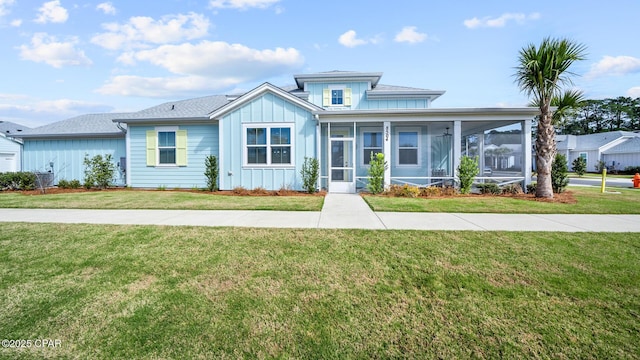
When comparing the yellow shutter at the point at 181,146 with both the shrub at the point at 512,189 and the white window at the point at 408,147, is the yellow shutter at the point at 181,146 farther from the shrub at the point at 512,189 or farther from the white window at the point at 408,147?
the shrub at the point at 512,189

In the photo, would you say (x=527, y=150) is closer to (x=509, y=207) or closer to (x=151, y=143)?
(x=509, y=207)

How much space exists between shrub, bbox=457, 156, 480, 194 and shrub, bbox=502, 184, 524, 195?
1751 mm

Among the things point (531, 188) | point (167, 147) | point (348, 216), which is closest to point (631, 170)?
point (531, 188)

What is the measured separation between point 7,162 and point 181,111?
436 inches

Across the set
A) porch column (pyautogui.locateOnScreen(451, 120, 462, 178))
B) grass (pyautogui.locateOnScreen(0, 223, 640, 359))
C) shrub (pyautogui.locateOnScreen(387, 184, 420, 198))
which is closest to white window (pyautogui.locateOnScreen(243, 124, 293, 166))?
shrub (pyautogui.locateOnScreen(387, 184, 420, 198))

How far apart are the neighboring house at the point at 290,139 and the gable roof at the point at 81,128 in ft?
0.24

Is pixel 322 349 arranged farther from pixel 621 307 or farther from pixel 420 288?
pixel 621 307

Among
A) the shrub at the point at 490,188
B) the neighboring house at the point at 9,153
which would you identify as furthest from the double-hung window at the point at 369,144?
the neighboring house at the point at 9,153

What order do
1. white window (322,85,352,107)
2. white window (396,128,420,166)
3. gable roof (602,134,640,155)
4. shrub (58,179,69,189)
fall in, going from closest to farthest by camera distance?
white window (396,128,420,166) < shrub (58,179,69,189) < white window (322,85,352,107) < gable roof (602,134,640,155)

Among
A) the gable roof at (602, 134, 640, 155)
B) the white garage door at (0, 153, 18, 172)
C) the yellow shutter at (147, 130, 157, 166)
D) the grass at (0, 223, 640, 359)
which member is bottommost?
Answer: the grass at (0, 223, 640, 359)

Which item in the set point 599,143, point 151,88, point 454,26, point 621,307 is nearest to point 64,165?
point 151,88

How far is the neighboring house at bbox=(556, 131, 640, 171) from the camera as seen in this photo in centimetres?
3161

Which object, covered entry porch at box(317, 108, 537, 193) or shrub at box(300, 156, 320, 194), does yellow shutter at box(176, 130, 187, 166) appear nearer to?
shrub at box(300, 156, 320, 194)

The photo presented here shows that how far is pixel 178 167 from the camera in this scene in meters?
14.0
